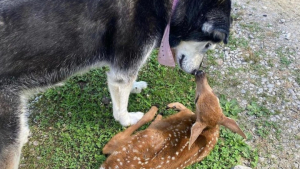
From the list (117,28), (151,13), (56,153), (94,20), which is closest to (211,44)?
(151,13)

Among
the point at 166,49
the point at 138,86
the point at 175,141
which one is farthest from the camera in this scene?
the point at 138,86

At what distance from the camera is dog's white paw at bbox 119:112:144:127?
12.8 ft

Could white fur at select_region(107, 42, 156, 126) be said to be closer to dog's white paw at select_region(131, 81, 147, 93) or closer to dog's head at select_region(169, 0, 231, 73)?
dog's white paw at select_region(131, 81, 147, 93)

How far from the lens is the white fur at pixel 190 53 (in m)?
3.43

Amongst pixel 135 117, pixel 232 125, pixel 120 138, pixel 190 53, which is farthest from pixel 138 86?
pixel 232 125

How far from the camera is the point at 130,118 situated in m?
3.97

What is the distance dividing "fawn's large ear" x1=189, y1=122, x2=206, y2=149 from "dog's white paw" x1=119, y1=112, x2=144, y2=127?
3.20ft

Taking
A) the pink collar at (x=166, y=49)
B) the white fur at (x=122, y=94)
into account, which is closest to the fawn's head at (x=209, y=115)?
the pink collar at (x=166, y=49)

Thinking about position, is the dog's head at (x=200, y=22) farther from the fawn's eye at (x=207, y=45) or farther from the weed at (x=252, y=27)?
the weed at (x=252, y=27)

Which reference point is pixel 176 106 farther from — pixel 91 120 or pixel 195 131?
pixel 91 120

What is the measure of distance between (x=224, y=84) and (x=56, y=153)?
8.01ft

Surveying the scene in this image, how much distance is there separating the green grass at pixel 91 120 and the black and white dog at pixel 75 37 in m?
0.73

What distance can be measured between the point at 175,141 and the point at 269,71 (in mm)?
2152

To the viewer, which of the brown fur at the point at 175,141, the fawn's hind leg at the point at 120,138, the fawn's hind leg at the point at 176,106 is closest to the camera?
the brown fur at the point at 175,141
